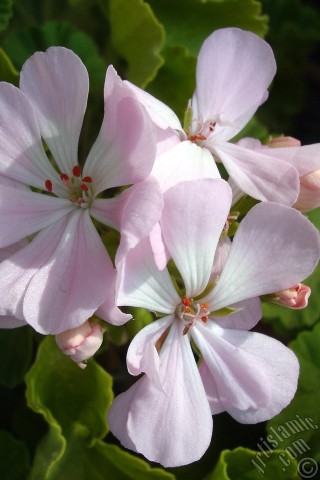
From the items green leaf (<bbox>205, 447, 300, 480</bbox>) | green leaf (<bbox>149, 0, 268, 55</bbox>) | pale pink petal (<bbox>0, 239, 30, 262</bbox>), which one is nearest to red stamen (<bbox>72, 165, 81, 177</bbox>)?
pale pink petal (<bbox>0, 239, 30, 262</bbox>)

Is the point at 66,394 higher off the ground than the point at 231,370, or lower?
lower

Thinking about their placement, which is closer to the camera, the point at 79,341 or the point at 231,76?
the point at 79,341

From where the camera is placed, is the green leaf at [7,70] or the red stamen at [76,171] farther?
the green leaf at [7,70]

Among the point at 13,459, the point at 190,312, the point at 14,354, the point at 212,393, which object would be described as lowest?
the point at 13,459

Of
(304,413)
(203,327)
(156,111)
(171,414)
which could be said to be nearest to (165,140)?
(156,111)

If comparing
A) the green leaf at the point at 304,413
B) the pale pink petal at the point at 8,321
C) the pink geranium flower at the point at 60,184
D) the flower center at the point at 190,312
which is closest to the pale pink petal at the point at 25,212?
the pink geranium flower at the point at 60,184

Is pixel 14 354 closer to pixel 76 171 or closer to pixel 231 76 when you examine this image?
pixel 76 171

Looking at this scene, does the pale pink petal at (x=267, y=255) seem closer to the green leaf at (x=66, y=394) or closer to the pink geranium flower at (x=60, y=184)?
the pink geranium flower at (x=60, y=184)

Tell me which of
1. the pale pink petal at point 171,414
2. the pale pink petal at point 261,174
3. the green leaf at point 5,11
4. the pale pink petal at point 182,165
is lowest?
the pale pink petal at point 171,414
